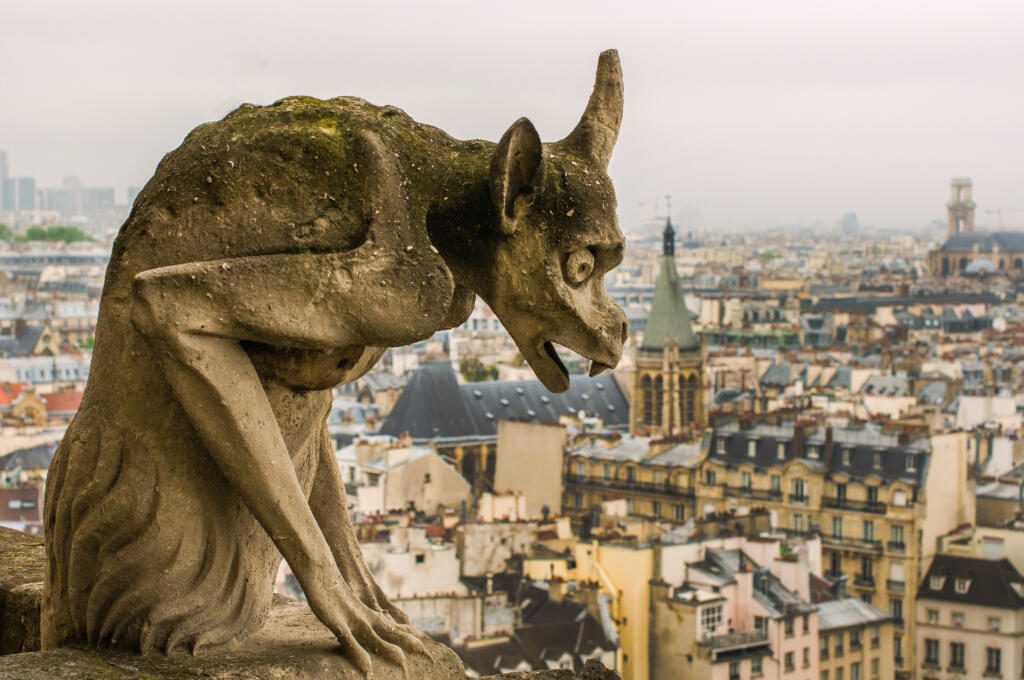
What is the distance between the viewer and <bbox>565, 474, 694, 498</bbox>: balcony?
120 feet

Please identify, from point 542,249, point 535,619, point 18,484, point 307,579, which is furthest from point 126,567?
point 18,484

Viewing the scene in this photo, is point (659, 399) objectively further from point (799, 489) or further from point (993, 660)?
point (993, 660)

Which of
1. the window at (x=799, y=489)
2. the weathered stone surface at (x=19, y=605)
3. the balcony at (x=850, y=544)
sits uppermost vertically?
the weathered stone surface at (x=19, y=605)

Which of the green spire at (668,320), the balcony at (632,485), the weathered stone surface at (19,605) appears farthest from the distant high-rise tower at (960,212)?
the weathered stone surface at (19,605)

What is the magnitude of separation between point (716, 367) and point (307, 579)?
52818mm

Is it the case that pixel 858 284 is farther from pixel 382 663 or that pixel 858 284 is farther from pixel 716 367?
pixel 382 663

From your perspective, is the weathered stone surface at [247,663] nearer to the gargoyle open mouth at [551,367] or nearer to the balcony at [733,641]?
the gargoyle open mouth at [551,367]

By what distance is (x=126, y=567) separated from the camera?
2398 mm

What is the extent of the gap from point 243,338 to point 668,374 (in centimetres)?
4855

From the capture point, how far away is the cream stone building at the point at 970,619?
25750 millimetres

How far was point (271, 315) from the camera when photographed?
2273mm

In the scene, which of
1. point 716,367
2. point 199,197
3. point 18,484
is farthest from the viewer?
point 716,367

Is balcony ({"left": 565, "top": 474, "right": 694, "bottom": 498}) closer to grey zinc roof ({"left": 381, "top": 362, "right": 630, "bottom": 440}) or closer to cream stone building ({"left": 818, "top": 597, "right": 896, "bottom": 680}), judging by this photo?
grey zinc roof ({"left": 381, "top": 362, "right": 630, "bottom": 440})

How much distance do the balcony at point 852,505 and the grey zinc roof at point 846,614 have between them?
3.90 m
